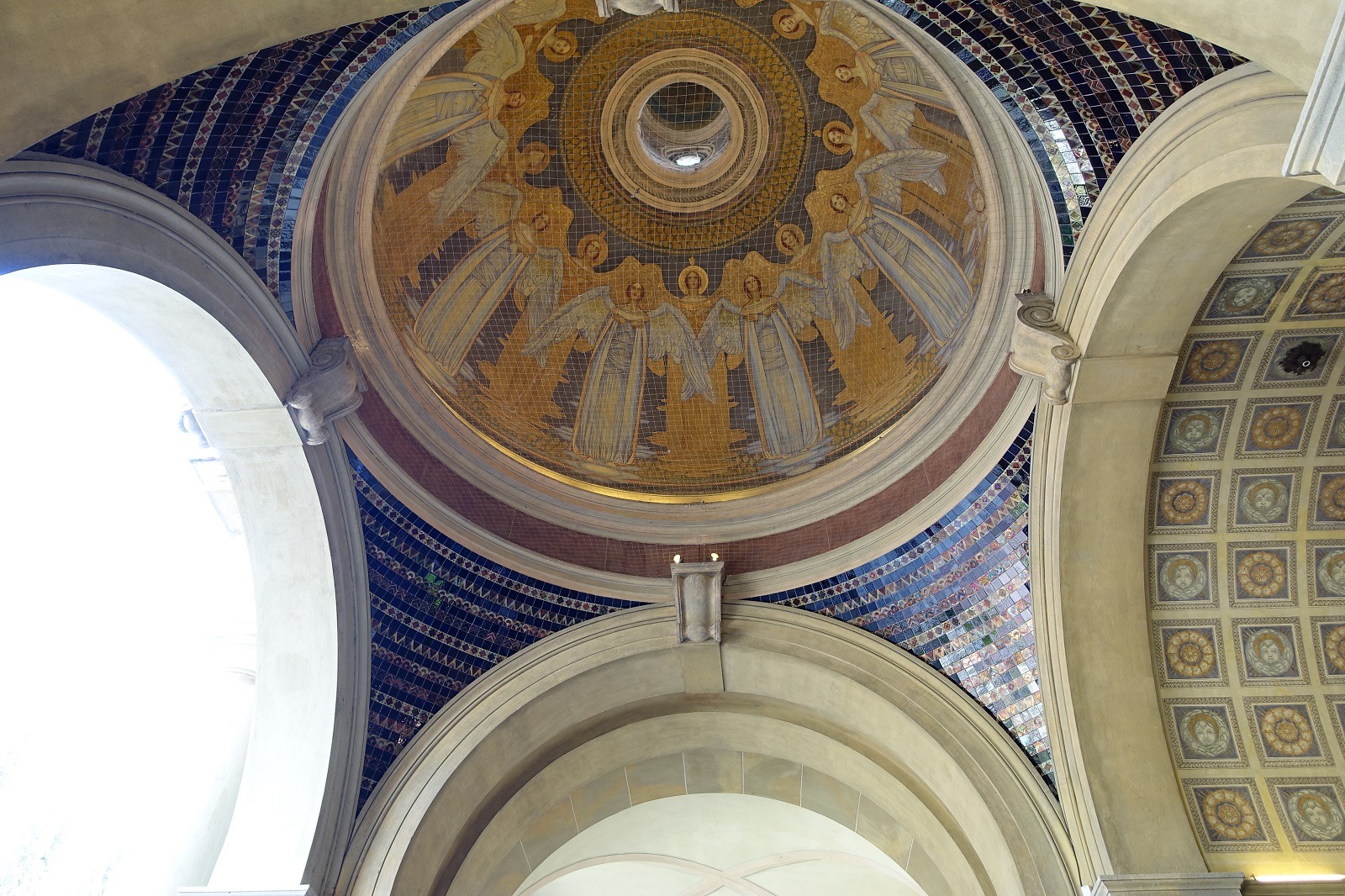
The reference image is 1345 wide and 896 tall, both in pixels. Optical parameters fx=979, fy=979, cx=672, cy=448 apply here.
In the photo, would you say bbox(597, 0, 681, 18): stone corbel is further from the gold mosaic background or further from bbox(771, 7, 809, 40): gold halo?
bbox(771, 7, 809, 40): gold halo

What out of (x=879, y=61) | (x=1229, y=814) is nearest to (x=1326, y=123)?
(x=1229, y=814)

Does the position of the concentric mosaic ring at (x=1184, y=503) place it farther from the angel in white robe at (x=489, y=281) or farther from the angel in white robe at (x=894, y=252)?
the angel in white robe at (x=489, y=281)

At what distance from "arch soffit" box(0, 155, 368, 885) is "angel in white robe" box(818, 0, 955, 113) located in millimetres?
4942

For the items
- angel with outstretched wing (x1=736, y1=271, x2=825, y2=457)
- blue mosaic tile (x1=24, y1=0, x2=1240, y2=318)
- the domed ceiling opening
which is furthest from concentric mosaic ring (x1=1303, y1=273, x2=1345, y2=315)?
angel with outstretched wing (x1=736, y1=271, x2=825, y2=457)

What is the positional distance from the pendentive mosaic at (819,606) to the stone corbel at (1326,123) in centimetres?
393

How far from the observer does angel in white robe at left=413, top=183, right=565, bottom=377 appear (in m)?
8.52

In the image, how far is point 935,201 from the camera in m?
8.27

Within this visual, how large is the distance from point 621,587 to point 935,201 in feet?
13.8

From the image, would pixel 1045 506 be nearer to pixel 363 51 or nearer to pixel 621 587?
pixel 621 587

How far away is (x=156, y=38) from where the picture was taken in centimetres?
351

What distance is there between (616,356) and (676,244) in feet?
4.13

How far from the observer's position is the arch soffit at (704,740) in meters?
6.96

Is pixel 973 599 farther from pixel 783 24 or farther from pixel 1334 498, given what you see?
pixel 783 24

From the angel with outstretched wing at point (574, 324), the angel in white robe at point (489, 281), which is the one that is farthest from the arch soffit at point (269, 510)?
the angel with outstretched wing at point (574, 324)
